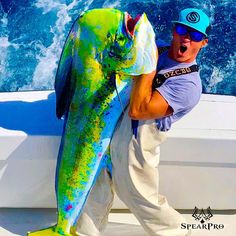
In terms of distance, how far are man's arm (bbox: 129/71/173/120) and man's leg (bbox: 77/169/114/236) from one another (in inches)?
16.7

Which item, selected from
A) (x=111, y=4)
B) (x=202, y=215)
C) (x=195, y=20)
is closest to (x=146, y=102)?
(x=195, y=20)

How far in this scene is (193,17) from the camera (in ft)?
7.45

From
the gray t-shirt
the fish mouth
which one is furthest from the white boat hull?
the fish mouth

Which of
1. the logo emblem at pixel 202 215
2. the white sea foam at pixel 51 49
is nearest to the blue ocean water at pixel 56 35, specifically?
the white sea foam at pixel 51 49

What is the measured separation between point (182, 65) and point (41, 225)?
1205 mm

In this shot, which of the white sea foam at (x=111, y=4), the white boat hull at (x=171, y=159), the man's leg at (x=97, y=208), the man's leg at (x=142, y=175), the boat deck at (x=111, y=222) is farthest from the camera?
the white sea foam at (x=111, y=4)

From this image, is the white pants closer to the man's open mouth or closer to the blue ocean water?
the man's open mouth

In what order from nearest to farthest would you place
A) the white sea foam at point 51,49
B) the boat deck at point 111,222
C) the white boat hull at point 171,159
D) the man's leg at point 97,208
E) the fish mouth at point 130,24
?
the fish mouth at point 130,24 < the man's leg at point 97,208 < the white boat hull at point 171,159 < the boat deck at point 111,222 < the white sea foam at point 51,49

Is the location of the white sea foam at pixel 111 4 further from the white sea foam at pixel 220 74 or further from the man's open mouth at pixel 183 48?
the man's open mouth at pixel 183 48

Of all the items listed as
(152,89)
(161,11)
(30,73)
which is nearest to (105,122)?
(152,89)

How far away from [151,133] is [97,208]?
0.50 metres

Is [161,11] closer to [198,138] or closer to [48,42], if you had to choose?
[48,42]

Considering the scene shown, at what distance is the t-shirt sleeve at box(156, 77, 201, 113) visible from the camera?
2238mm

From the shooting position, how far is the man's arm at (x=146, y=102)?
223 cm
